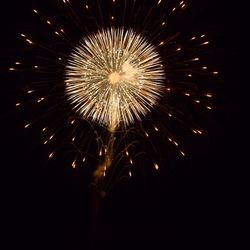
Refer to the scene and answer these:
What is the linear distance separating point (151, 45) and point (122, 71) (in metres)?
0.49

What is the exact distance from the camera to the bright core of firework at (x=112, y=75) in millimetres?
4125

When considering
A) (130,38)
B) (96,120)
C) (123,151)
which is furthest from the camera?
(123,151)

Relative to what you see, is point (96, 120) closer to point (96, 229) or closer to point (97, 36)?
point (97, 36)

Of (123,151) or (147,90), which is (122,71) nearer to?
(147,90)

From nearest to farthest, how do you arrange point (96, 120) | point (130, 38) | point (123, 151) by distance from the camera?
1. point (130, 38)
2. point (96, 120)
3. point (123, 151)

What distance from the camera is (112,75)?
13.8 ft

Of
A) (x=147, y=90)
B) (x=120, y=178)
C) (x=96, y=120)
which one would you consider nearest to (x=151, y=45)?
(x=147, y=90)

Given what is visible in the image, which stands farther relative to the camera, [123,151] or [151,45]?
[123,151]

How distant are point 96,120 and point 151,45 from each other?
3.96 feet

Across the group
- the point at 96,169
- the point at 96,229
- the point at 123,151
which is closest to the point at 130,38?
the point at 123,151

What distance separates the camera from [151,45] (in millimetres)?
4113

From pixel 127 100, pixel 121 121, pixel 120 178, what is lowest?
pixel 120 178

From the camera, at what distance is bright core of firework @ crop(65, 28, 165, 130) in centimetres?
412

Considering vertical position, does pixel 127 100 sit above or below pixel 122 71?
below
